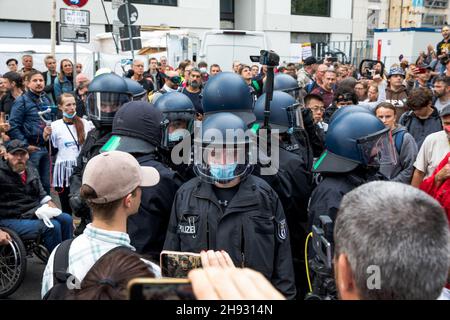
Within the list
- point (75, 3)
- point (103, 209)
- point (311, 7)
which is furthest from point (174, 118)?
point (311, 7)

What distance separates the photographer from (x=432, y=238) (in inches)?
53.1

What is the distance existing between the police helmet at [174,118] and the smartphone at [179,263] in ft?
6.80

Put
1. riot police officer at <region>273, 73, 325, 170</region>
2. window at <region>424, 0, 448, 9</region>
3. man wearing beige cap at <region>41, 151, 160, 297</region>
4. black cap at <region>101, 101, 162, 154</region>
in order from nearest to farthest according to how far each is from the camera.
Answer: man wearing beige cap at <region>41, 151, 160, 297</region> → black cap at <region>101, 101, 162, 154</region> → riot police officer at <region>273, 73, 325, 170</region> → window at <region>424, 0, 448, 9</region>

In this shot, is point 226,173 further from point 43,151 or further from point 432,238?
point 43,151

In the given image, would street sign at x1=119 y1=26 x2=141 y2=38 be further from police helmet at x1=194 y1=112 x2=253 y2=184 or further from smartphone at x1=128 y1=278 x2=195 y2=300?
smartphone at x1=128 y1=278 x2=195 y2=300

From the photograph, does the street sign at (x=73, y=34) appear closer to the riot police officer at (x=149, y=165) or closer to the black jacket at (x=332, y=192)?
the riot police officer at (x=149, y=165)

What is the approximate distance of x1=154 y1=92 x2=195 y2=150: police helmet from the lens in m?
4.22

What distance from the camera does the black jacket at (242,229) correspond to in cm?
283

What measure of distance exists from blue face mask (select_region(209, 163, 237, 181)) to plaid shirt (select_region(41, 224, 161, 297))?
834mm

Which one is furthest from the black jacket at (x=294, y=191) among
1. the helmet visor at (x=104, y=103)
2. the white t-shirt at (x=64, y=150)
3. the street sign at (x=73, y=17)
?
the street sign at (x=73, y=17)

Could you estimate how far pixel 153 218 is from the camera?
10.9 feet

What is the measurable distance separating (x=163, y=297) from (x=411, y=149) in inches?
175

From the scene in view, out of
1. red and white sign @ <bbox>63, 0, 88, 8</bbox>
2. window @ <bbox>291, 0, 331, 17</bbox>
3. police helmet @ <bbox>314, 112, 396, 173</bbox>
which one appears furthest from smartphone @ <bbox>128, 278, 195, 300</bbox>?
window @ <bbox>291, 0, 331, 17</bbox>
